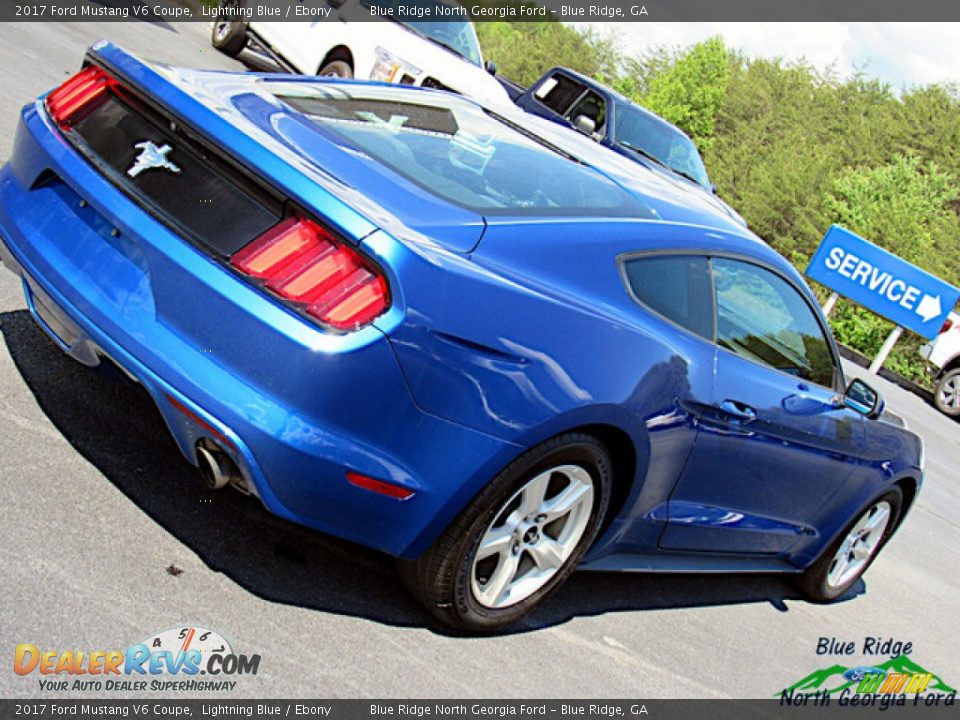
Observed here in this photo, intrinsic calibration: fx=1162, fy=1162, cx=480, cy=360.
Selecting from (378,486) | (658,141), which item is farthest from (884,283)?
(378,486)

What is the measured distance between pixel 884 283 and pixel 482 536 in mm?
15235

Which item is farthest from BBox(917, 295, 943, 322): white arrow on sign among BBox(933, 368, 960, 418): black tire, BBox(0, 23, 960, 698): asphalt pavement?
BBox(0, 23, 960, 698): asphalt pavement

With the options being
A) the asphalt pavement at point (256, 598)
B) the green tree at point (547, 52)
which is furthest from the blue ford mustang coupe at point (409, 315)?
the green tree at point (547, 52)

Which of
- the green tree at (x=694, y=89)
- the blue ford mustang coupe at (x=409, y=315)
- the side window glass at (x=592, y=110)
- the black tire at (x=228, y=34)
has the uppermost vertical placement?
the green tree at (x=694, y=89)

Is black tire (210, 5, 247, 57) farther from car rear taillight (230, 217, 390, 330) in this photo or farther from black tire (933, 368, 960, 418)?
car rear taillight (230, 217, 390, 330)

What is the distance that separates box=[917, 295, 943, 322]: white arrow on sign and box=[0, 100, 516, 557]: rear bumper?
49.8ft

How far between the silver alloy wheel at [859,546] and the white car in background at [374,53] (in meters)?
8.90

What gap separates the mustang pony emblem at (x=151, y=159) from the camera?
353cm

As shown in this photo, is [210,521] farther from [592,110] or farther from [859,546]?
[592,110]

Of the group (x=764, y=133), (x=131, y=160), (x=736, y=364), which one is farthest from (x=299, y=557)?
(x=764, y=133)

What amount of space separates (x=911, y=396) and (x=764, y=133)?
2730 cm

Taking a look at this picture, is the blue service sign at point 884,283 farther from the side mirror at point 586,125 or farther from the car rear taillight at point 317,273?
the car rear taillight at point 317,273

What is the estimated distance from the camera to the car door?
4.37 m

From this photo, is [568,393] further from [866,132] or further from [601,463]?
[866,132]
